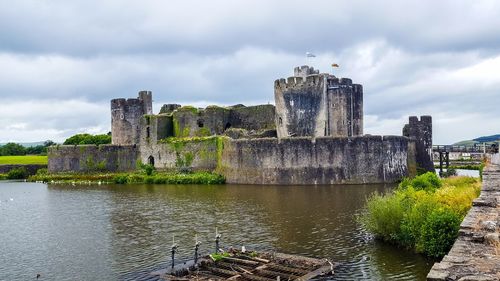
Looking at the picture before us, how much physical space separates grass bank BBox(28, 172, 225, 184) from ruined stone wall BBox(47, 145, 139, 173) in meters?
1.13

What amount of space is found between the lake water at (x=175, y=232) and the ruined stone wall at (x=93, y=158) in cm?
→ 2228

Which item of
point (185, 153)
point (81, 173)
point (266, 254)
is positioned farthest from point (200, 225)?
point (81, 173)

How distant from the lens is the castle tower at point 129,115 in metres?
62.9

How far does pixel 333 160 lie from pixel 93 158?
98.4 feet

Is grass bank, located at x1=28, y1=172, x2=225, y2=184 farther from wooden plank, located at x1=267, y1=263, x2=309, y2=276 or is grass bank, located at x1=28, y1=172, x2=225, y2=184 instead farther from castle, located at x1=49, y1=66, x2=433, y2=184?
wooden plank, located at x1=267, y1=263, x2=309, y2=276

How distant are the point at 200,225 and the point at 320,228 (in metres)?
5.45

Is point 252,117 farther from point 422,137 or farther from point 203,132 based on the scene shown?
point 422,137

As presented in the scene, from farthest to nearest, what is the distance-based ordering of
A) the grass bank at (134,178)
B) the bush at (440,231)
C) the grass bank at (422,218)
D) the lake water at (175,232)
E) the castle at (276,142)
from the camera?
the grass bank at (134,178) < the castle at (276,142) < the lake water at (175,232) < the grass bank at (422,218) < the bush at (440,231)

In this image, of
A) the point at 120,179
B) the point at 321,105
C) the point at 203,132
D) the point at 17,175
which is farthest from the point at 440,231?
the point at 17,175

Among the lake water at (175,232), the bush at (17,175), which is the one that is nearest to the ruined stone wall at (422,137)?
the lake water at (175,232)

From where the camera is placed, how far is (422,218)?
56.5 feet

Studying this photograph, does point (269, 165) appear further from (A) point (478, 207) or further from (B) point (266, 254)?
(A) point (478, 207)

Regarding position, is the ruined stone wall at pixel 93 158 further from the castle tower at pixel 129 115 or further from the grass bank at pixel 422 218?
the grass bank at pixel 422 218

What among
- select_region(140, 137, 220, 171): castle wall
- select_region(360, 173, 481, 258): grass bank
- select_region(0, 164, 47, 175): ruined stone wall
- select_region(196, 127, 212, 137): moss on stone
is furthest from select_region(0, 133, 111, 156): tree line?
select_region(360, 173, 481, 258): grass bank
